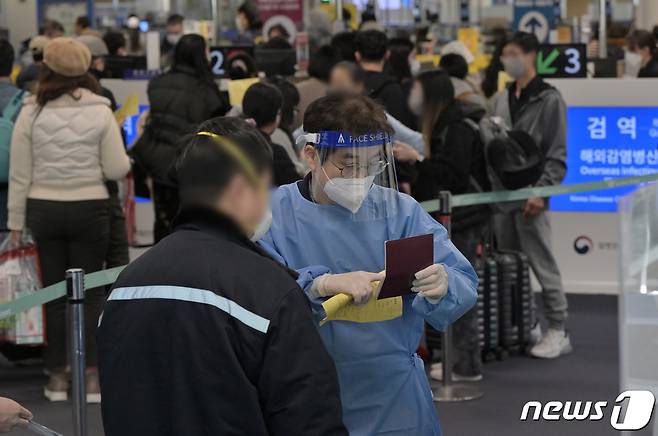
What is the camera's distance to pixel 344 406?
9.62ft

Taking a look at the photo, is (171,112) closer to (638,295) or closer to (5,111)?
(5,111)

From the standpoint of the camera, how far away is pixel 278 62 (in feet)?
31.3

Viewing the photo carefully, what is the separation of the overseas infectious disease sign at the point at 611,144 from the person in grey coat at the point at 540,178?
1.44m

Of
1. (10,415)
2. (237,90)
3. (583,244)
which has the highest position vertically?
(237,90)

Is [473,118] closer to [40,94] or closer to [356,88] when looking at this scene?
[356,88]

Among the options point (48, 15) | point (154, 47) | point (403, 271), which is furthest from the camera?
point (48, 15)

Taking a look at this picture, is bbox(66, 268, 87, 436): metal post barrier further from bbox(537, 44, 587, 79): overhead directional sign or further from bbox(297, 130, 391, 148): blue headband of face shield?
bbox(537, 44, 587, 79): overhead directional sign

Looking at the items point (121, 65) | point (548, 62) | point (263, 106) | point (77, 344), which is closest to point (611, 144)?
point (548, 62)

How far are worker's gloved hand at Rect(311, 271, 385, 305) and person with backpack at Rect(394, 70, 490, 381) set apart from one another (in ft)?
11.4

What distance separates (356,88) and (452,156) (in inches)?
26.4

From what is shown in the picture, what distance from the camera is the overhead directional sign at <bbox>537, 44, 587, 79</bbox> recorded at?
894 centimetres

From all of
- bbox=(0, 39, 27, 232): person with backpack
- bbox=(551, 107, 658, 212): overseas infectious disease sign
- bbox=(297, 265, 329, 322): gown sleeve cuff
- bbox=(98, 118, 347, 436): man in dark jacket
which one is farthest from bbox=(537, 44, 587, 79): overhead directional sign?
bbox=(98, 118, 347, 436): man in dark jacket

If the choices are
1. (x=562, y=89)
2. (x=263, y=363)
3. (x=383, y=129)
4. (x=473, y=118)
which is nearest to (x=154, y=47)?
(x=562, y=89)

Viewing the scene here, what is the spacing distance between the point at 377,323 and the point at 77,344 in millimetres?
1499
